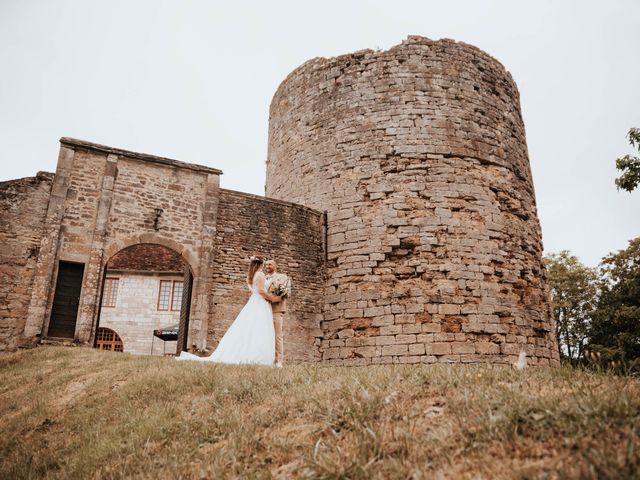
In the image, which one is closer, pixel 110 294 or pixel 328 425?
pixel 328 425

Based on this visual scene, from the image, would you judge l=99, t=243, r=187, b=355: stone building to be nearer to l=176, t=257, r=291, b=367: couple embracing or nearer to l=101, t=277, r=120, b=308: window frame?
l=101, t=277, r=120, b=308: window frame

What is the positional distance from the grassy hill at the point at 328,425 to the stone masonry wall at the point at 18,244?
10.2 ft

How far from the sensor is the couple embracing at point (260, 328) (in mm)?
7109

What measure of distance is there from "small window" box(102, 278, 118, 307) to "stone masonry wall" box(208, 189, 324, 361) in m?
16.1

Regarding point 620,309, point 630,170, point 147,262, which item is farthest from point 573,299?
point 147,262

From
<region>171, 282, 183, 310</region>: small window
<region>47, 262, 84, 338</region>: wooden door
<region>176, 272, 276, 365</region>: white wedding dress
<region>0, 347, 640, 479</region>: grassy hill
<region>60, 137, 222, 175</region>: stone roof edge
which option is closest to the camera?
<region>0, 347, 640, 479</region>: grassy hill

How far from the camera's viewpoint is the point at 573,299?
26.4 meters

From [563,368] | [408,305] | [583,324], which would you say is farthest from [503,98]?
[583,324]

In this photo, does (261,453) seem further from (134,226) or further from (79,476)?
(134,226)

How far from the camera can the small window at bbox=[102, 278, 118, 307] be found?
78.4 feet

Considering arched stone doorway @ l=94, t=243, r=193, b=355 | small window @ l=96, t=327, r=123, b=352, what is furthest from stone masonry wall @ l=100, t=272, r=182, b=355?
small window @ l=96, t=327, r=123, b=352

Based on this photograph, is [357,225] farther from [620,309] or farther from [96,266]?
[620,309]

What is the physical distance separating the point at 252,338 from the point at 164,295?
18425 mm

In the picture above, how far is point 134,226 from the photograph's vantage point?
984 cm
